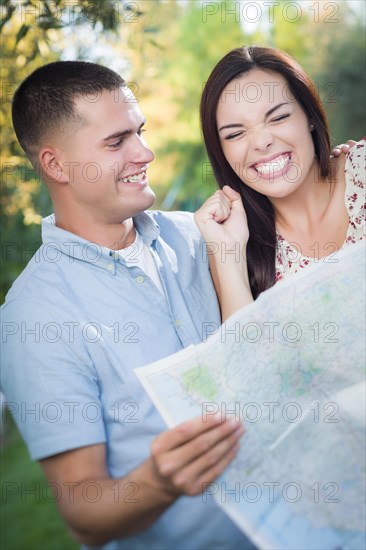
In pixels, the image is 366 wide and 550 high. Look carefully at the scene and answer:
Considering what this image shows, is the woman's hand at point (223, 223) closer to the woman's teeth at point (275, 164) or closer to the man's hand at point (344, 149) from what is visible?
the woman's teeth at point (275, 164)

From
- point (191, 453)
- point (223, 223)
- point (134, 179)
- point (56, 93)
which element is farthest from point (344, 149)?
point (191, 453)

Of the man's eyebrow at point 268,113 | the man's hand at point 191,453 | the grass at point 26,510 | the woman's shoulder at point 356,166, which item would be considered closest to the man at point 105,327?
the man's hand at point 191,453

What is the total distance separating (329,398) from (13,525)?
155 inches

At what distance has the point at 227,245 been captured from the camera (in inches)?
95.3

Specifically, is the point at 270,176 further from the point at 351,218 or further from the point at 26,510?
the point at 26,510

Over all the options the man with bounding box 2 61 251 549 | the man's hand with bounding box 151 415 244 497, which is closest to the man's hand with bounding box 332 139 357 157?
the man with bounding box 2 61 251 549

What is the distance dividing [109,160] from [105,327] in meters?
0.59

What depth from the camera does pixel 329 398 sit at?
1892 millimetres

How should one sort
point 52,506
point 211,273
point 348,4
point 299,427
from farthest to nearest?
point 348,4 → point 52,506 → point 211,273 → point 299,427

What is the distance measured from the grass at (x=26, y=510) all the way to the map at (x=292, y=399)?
3.33 metres

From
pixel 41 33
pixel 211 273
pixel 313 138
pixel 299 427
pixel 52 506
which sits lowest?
pixel 52 506

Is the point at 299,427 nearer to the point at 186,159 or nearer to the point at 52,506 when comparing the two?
the point at 52,506

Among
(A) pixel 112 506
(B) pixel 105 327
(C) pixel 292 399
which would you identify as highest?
(B) pixel 105 327

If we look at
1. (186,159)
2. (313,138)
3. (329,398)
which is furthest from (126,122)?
(186,159)
